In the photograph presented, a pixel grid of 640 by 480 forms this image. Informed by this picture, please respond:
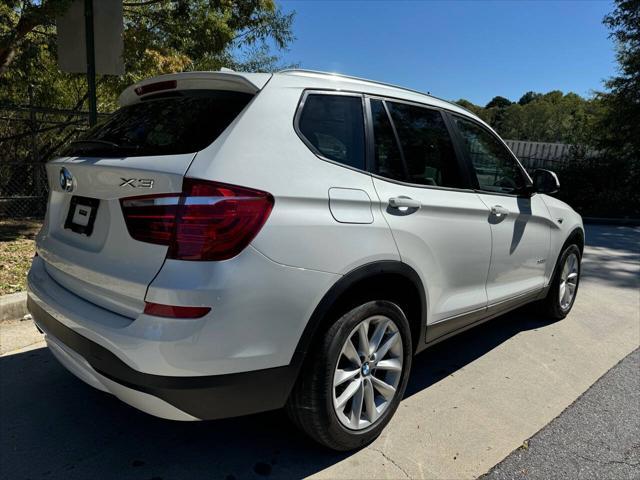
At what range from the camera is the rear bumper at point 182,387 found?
6.41 feet

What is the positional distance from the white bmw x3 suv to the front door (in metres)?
0.43

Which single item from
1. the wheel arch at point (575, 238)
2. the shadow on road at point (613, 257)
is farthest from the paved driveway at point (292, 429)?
the shadow on road at point (613, 257)

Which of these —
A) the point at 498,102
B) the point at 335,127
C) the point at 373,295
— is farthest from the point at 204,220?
the point at 498,102

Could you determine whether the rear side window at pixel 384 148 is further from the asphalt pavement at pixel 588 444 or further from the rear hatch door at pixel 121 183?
the asphalt pavement at pixel 588 444

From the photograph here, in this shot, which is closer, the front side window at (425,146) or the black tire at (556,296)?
the front side window at (425,146)

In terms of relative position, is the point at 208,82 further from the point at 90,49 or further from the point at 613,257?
the point at 613,257

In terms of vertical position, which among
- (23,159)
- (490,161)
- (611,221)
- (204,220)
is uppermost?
(490,161)

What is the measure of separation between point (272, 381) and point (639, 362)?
11.2ft

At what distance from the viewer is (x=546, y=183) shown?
3.93m

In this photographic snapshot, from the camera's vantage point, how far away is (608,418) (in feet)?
10.2

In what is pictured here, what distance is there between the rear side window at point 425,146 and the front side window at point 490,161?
0.27 metres

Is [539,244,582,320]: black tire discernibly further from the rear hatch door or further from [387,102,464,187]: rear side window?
the rear hatch door

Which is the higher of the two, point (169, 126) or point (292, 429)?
point (169, 126)

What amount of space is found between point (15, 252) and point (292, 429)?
447cm
